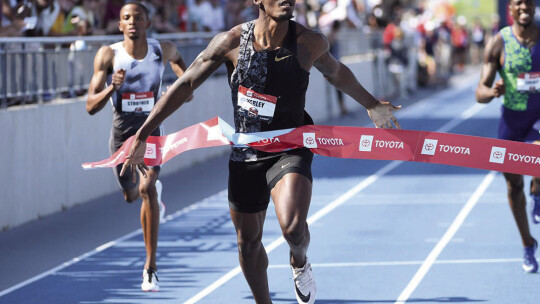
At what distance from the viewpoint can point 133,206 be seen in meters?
14.4

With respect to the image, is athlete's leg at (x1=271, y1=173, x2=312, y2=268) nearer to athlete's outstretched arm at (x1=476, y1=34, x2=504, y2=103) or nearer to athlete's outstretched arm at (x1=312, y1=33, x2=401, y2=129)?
athlete's outstretched arm at (x1=312, y1=33, x2=401, y2=129)

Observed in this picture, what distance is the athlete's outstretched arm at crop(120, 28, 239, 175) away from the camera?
683 cm

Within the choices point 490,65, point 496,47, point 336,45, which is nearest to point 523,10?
point 496,47

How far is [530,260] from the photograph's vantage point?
388 inches

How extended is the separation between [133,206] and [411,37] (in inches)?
876

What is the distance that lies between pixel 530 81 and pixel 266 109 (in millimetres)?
3353

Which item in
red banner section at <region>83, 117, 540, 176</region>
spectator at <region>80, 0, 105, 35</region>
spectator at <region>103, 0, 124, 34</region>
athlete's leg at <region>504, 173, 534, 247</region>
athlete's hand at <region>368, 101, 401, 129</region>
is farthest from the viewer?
spectator at <region>103, 0, 124, 34</region>

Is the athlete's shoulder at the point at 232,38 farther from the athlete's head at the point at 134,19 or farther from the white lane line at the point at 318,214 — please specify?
the white lane line at the point at 318,214

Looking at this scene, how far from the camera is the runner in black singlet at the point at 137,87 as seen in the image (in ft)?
30.3

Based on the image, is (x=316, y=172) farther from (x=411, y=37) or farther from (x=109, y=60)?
(x=411, y=37)

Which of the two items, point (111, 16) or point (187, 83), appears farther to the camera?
point (111, 16)

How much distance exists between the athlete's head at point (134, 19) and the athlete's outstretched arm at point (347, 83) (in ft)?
8.41

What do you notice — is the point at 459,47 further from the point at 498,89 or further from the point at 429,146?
the point at 429,146

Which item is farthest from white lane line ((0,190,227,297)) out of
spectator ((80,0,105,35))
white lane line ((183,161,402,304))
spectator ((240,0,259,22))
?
spectator ((240,0,259,22))
